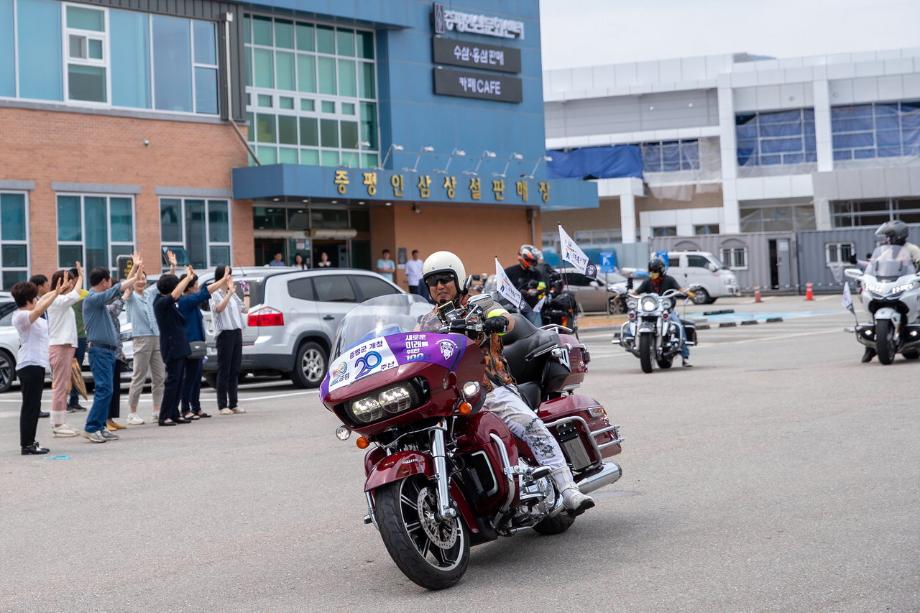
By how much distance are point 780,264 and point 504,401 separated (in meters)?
49.7

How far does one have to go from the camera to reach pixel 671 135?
232 feet

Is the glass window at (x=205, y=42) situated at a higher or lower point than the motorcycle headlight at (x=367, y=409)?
higher

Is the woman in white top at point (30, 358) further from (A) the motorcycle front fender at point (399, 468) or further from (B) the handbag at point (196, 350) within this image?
(A) the motorcycle front fender at point (399, 468)

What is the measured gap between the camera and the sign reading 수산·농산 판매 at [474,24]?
40.9 meters

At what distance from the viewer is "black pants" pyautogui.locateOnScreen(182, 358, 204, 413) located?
15.7 m

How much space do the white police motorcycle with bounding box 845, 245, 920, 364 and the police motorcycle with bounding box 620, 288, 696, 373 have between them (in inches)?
103

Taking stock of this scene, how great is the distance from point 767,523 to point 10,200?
2597 centimetres

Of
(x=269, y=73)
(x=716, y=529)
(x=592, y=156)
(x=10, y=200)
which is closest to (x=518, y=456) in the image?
(x=716, y=529)

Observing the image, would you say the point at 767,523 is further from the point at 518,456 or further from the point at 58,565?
the point at 58,565

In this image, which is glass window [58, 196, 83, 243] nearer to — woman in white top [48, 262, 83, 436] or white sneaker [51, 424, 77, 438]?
white sneaker [51, 424, 77, 438]

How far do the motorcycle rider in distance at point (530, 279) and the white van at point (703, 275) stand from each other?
92.2 ft

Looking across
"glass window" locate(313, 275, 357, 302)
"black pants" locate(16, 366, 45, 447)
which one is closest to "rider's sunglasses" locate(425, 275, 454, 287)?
"black pants" locate(16, 366, 45, 447)

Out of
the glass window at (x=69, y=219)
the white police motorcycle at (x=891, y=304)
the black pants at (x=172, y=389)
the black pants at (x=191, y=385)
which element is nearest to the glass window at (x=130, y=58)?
the glass window at (x=69, y=219)

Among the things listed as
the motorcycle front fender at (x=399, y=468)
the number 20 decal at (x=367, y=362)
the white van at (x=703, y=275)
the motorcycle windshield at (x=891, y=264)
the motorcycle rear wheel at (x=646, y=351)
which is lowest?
the motorcycle front fender at (x=399, y=468)
